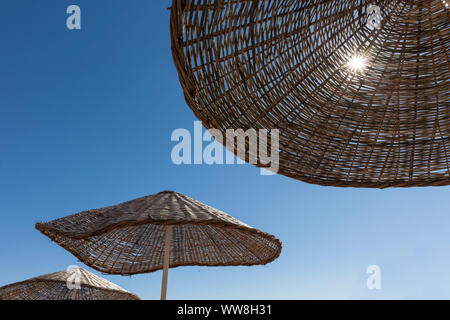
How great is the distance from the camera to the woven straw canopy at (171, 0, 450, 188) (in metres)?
0.80

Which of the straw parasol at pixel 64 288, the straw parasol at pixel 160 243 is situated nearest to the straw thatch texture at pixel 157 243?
the straw parasol at pixel 160 243

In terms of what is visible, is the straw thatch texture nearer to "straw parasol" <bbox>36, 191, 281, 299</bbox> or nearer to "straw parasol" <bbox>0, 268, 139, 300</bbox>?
"straw parasol" <bbox>36, 191, 281, 299</bbox>

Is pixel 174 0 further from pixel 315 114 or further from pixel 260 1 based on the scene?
pixel 315 114

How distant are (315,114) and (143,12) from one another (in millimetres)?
6382

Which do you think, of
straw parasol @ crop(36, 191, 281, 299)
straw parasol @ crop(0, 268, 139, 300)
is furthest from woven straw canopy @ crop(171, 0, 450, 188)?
straw parasol @ crop(0, 268, 139, 300)

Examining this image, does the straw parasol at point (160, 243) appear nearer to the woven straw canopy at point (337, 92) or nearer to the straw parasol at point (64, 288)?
the straw parasol at point (64, 288)

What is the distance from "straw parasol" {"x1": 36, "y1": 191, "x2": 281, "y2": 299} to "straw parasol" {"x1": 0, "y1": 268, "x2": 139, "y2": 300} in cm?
108

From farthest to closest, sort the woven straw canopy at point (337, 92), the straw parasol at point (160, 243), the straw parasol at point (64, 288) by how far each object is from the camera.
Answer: the straw parasol at point (64, 288) → the straw parasol at point (160, 243) → the woven straw canopy at point (337, 92)

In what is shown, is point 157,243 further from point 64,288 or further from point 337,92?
point 337,92

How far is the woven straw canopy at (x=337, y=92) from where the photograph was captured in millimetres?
799

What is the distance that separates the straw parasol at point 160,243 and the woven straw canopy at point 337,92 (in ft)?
4.28

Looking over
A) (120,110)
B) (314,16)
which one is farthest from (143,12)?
(314,16)

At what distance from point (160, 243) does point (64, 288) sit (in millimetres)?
1849
